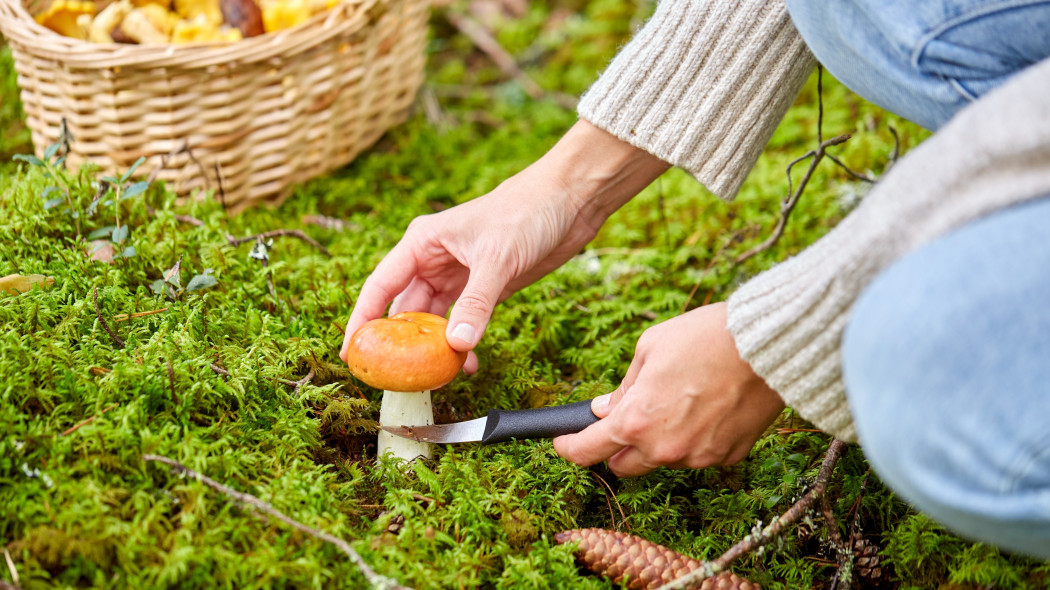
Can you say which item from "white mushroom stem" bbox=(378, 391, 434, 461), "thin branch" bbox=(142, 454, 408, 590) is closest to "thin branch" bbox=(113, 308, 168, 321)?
"thin branch" bbox=(142, 454, 408, 590)

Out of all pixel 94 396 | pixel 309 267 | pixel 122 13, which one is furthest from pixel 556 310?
pixel 122 13

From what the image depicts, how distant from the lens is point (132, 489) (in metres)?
1.61

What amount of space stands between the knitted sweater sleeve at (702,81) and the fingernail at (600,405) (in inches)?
29.6

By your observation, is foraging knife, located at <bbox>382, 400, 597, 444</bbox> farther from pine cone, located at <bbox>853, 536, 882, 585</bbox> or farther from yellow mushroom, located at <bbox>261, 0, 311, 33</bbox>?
yellow mushroom, located at <bbox>261, 0, 311, 33</bbox>

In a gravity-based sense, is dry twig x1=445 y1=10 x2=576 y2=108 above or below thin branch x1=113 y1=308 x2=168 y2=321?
below

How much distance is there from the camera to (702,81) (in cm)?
214

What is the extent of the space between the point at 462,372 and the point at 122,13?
7.13 ft

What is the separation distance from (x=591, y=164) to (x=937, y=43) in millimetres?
1022

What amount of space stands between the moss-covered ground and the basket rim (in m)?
0.43

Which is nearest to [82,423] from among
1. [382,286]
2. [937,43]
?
[382,286]

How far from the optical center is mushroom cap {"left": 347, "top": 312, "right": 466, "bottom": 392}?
5.94 feet

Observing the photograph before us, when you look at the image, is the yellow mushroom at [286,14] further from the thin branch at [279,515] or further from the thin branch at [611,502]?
the thin branch at [611,502]

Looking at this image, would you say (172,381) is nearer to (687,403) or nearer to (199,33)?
(687,403)

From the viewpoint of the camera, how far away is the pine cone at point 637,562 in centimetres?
172
